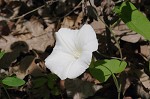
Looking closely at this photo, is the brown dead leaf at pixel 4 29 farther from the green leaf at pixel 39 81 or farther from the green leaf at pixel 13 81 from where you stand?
the green leaf at pixel 13 81

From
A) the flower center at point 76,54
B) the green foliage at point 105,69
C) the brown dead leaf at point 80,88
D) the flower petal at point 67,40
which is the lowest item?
the brown dead leaf at point 80,88

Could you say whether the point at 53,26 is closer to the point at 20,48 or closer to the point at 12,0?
the point at 20,48

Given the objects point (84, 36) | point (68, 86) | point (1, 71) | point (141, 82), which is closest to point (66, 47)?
point (84, 36)

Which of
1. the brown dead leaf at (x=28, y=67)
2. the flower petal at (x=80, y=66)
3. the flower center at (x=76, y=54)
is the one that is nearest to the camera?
the flower petal at (x=80, y=66)

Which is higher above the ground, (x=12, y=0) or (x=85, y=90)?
(x=12, y=0)

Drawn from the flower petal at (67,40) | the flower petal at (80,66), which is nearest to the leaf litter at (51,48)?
the flower petal at (67,40)

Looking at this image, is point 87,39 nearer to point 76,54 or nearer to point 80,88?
point 76,54

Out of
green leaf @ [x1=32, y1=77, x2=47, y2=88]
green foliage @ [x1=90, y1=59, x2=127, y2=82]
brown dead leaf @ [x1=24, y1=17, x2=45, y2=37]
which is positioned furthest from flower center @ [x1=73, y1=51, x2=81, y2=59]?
brown dead leaf @ [x1=24, y1=17, x2=45, y2=37]
